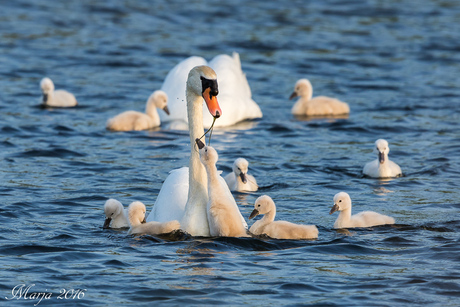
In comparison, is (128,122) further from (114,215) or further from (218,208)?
(218,208)

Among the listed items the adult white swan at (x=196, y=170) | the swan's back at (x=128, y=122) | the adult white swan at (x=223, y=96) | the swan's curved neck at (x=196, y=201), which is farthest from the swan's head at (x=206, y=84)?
the adult white swan at (x=223, y=96)

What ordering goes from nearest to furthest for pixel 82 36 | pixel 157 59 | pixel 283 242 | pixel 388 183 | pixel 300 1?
pixel 283 242 → pixel 388 183 → pixel 157 59 → pixel 82 36 → pixel 300 1

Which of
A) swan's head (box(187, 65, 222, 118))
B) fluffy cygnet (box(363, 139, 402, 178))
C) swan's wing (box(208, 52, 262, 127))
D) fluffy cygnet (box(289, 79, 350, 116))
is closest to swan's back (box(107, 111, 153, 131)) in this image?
swan's wing (box(208, 52, 262, 127))

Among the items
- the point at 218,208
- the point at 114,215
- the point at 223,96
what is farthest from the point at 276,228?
the point at 223,96

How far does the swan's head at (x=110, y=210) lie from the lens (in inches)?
358

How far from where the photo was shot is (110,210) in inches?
358

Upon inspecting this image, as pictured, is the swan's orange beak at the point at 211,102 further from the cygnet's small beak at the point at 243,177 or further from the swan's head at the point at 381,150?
the swan's head at the point at 381,150

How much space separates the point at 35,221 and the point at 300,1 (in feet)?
62.5

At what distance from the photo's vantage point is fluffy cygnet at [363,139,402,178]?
11.6 meters

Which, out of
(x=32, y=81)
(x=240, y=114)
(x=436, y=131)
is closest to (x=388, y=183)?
(x=436, y=131)

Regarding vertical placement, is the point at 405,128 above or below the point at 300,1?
below

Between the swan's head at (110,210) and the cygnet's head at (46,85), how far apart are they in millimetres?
7048

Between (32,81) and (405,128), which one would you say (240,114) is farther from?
(32,81)

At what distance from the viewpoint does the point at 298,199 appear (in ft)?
34.6
